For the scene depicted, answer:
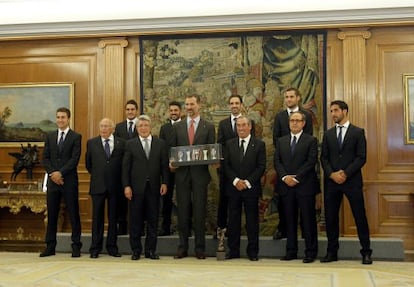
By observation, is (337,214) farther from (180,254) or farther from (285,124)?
(180,254)

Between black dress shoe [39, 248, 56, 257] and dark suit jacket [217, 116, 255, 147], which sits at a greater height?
dark suit jacket [217, 116, 255, 147]

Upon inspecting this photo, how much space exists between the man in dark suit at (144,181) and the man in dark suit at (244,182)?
2.37 feet

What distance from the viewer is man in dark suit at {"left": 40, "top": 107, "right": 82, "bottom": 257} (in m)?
6.04

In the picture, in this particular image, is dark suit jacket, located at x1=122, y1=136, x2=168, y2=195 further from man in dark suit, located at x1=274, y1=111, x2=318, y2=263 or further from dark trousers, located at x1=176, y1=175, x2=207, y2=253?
man in dark suit, located at x1=274, y1=111, x2=318, y2=263

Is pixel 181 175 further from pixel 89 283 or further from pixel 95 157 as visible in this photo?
pixel 89 283

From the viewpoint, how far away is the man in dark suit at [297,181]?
566 centimetres

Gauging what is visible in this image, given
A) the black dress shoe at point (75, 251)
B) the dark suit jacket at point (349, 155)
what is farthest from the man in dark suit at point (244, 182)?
the black dress shoe at point (75, 251)

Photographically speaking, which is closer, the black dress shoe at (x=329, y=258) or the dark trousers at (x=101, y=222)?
the black dress shoe at (x=329, y=258)

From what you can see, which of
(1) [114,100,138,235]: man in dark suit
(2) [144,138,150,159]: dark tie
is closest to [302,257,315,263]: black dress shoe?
(2) [144,138,150,159]: dark tie

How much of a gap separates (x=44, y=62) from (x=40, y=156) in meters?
1.36

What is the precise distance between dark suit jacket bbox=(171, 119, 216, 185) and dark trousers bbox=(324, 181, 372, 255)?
4.27ft

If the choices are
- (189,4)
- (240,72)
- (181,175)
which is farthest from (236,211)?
(189,4)

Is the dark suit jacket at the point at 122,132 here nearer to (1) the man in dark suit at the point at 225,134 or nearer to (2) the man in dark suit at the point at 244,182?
(1) the man in dark suit at the point at 225,134

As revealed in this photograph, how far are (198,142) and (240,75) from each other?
6.12 ft
